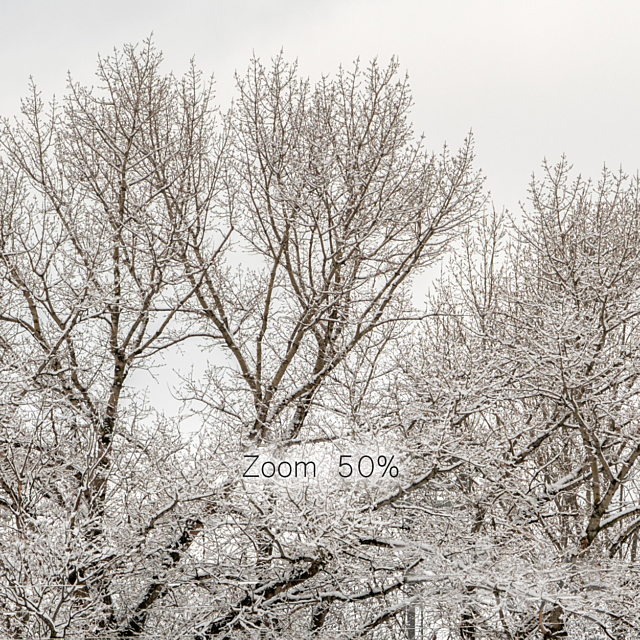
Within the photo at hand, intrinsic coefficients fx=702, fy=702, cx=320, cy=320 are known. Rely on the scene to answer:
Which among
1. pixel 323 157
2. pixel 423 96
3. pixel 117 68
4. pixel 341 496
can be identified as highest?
pixel 423 96

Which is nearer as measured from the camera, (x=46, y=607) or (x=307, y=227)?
(x=46, y=607)

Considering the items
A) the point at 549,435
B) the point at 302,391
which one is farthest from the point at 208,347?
the point at 549,435

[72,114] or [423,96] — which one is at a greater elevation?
[423,96]

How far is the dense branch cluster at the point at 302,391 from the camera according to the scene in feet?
22.0

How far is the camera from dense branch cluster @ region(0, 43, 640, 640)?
670cm

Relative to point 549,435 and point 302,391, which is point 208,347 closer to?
point 302,391

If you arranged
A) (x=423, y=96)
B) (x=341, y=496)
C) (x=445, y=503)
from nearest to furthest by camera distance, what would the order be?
(x=341, y=496) → (x=445, y=503) → (x=423, y=96)

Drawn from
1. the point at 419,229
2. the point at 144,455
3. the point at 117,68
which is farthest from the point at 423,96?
the point at 144,455

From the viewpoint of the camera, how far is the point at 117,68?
10.0 metres

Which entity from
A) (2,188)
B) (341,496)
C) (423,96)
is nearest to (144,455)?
(341,496)

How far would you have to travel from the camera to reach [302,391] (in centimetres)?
894

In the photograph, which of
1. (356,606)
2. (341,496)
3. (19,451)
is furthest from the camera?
(356,606)

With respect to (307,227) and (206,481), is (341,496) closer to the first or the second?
(206,481)

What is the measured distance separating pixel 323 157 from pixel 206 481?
4.72 metres
